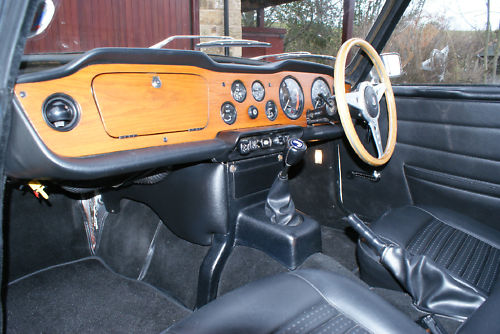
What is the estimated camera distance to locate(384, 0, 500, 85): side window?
1818mm

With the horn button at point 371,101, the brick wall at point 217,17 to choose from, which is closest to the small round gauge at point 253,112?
the horn button at point 371,101

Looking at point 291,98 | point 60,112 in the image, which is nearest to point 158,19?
point 291,98

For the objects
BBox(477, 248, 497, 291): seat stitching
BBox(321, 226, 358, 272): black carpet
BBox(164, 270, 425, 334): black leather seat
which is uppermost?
BBox(164, 270, 425, 334): black leather seat

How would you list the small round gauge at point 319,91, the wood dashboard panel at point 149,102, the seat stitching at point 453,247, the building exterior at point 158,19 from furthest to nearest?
→ the building exterior at point 158,19 < the small round gauge at point 319,91 < the seat stitching at point 453,247 < the wood dashboard panel at point 149,102

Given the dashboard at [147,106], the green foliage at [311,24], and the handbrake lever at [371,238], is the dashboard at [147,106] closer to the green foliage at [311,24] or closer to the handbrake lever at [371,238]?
the handbrake lever at [371,238]

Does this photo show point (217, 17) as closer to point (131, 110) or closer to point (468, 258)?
point (131, 110)

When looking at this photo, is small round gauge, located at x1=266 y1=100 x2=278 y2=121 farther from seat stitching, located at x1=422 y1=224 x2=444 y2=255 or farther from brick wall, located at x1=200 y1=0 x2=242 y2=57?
brick wall, located at x1=200 y1=0 x2=242 y2=57

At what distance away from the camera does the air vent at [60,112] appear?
1.10 metres

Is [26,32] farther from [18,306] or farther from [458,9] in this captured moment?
[458,9]

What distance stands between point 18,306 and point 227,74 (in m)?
1.55

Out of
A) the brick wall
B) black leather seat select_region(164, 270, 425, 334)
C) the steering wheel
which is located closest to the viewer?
black leather seat select_region(164, 270, 425, 334)

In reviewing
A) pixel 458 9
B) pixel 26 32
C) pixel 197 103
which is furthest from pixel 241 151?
pixel 458 9

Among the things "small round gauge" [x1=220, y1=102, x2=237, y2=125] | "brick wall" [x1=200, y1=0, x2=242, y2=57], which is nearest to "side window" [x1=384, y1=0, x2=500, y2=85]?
"small round gauge" [x1=220, y1=102, x2=237, y2=125]

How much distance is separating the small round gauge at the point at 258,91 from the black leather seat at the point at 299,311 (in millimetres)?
1013
